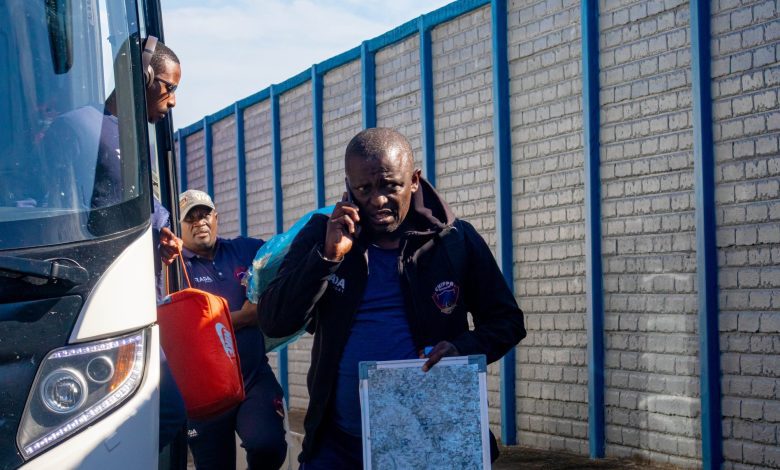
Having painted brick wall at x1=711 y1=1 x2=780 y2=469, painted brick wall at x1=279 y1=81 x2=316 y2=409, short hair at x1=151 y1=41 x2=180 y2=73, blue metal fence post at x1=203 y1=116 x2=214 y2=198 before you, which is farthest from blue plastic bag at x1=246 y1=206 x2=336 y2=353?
blue metal fence post at x1=203 y1=116 x2=214 y2=198

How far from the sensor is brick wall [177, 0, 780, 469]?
710 centimetres

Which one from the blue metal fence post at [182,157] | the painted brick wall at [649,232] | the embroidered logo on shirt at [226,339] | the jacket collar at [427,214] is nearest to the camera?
the jacket collar at [427,214]

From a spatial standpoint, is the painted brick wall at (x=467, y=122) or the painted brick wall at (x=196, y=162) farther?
the painted brick wall at (x=196, y=162)

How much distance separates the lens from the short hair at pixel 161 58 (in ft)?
16.5

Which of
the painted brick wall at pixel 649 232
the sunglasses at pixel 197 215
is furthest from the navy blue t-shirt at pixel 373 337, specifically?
the painted brick wall at pixel 649 232

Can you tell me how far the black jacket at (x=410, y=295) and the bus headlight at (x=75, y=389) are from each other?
0.51 meters

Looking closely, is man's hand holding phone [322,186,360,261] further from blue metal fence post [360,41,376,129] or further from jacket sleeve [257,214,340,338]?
blue metal fence post [360,41,376,129]

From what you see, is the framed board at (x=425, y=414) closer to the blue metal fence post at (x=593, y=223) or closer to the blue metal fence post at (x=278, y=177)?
the blue metal fence post at (x=593, y=223)

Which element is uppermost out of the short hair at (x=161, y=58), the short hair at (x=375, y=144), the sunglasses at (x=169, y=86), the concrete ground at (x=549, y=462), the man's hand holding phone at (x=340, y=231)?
the short hair at (x=161, y=58)

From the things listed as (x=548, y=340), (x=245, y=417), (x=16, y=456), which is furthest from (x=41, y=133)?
(x=548, y=340)

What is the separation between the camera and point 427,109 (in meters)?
10.5

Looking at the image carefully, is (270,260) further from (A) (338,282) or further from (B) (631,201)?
(B) (631,201)

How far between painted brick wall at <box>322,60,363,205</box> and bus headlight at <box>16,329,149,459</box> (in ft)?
26.9

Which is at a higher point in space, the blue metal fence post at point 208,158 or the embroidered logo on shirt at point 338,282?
the blue metal fence post at point 208,158
